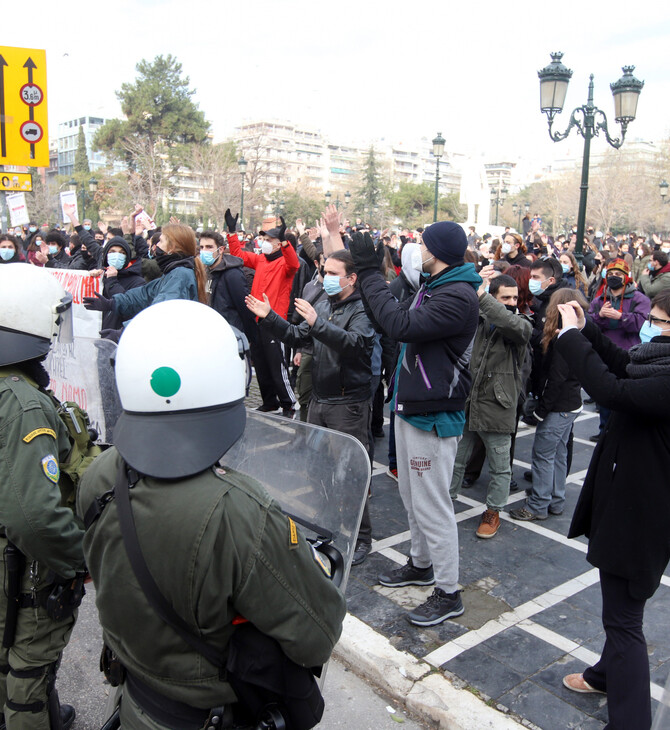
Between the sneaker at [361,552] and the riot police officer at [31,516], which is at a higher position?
the riot police officer at [31,516]

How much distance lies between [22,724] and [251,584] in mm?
1501

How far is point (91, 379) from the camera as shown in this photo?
4.38m

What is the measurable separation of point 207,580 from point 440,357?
2.32 metres

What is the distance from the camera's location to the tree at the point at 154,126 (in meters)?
49.6

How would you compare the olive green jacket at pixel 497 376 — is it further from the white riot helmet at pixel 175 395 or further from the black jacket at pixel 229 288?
the white riot helmet at pixel 175 395

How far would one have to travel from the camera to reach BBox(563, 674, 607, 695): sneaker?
300 centimetres

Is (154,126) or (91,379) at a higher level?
(154,126)

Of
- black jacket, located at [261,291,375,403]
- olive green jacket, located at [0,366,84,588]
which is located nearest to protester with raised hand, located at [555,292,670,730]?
black jacket, located at [261,291,375,403]

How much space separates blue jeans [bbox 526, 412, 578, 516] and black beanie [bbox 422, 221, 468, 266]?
2.11 meters

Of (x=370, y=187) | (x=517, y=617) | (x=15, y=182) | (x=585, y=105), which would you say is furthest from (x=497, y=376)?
(x=370, y=187)

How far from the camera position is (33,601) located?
7.55 ft

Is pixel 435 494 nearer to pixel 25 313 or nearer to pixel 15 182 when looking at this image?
pixel 25 313

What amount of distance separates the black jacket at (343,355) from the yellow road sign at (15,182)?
571 cm

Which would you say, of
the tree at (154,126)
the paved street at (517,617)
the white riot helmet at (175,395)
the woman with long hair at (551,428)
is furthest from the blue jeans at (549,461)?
the tree at (154,126)
